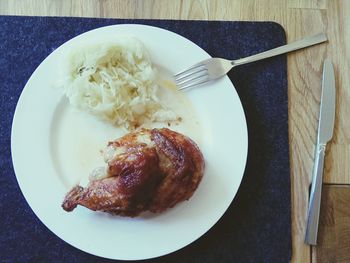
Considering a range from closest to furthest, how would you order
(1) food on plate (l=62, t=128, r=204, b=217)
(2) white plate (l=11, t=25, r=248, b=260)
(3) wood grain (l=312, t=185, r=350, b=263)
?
(1) food on plate (l=62, t=128, r=204, b=217), (2) white plate (l=11, t=25, r=248, b=260), (3) wood grain (l=312, t=185, r=350, b=263)

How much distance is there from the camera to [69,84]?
4.89 feet

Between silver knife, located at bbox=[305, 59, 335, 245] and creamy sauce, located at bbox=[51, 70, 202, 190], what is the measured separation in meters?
0.43

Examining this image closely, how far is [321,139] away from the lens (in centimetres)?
A: 158

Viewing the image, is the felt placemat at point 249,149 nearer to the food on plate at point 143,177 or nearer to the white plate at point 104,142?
the white plate at point 104,142

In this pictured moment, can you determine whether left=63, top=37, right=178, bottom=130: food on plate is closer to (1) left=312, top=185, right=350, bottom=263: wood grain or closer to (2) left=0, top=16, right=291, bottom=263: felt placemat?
(2) left=0, top=16, right=291, bottom=263: felt placemat

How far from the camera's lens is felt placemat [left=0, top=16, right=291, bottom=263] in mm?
1529

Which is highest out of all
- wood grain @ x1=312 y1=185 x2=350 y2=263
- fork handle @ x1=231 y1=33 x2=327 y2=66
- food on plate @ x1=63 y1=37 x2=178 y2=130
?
fork handle @ x1=231 y1=33 x2=327 y2=66

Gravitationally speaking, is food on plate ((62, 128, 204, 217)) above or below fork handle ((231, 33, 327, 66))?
below

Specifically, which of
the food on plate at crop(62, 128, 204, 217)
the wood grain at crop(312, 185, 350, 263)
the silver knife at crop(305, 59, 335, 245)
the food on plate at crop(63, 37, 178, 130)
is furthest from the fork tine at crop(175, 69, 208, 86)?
the wood grain at crop(312, 185, 350, 263)

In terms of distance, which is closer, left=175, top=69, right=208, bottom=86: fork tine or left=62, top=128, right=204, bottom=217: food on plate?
left=62, top=128, right=204, bottom=217: food on plate

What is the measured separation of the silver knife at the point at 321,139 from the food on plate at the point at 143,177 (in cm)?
43

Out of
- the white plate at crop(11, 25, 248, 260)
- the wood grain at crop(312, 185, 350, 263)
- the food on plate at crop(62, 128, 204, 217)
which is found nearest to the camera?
the food on plate at crop(62, 128, 204, 217)

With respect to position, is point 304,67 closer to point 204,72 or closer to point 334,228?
point 204,72

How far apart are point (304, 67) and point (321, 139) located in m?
0.28
